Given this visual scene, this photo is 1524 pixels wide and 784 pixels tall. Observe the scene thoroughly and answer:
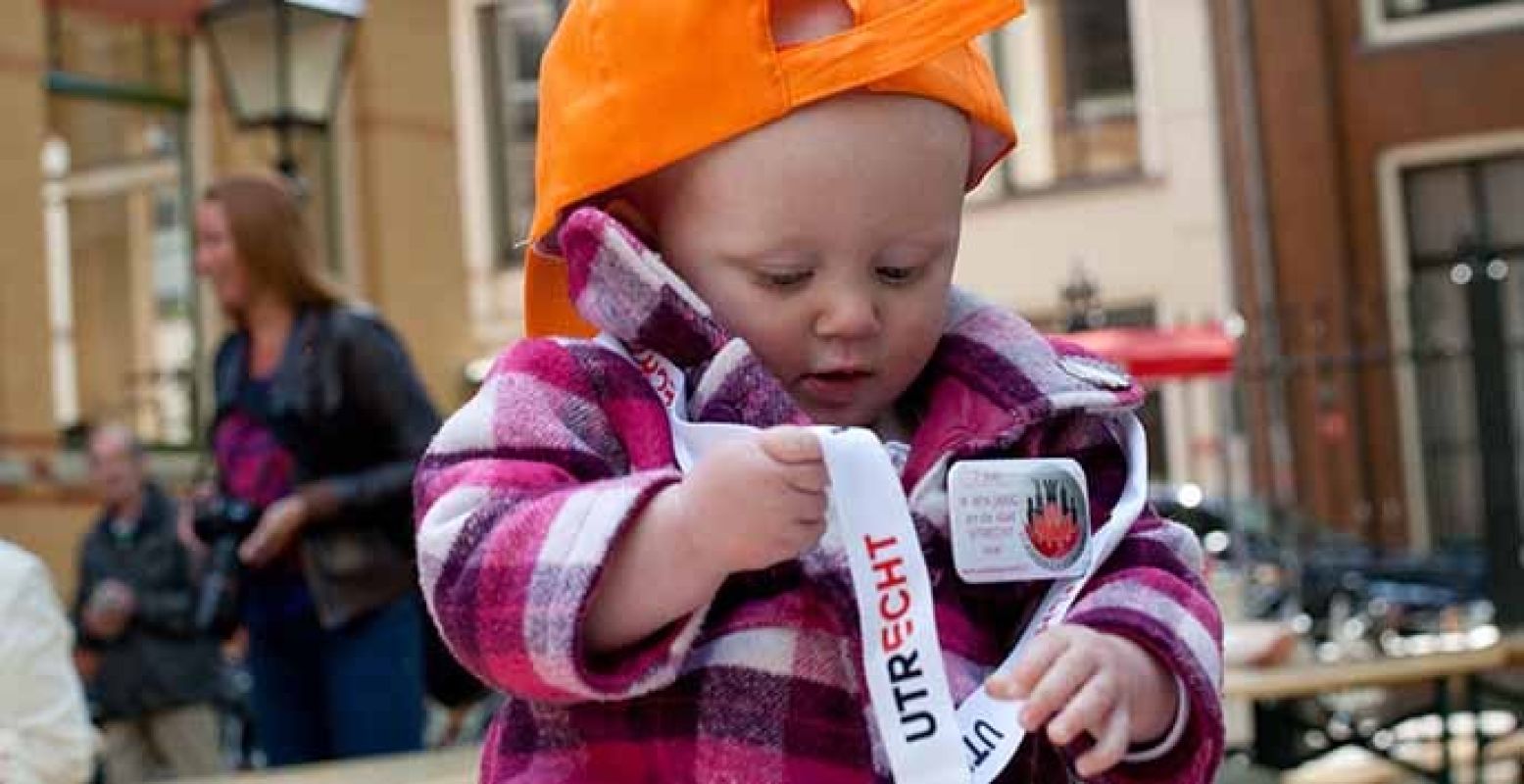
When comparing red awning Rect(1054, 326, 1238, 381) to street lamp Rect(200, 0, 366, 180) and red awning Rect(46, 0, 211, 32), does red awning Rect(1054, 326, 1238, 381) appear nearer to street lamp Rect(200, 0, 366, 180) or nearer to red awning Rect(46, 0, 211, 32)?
red awning Rect(46, 0, 211, 32)

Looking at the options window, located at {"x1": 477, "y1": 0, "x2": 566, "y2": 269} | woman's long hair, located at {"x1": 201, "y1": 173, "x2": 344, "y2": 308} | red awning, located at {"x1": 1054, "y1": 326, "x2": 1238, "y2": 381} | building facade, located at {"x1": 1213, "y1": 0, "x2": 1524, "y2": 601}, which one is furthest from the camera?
window, located at {"x1": 477, "y1": 0, "x2": 566, "y2": 269}

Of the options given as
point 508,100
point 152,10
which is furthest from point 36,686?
point 508,100

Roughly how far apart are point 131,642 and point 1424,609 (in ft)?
21.7

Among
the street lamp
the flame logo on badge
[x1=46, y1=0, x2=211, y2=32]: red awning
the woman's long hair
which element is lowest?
the flame logo on badge

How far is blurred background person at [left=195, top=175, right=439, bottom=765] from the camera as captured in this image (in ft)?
14.0

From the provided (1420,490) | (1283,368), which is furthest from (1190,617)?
(1420,490)

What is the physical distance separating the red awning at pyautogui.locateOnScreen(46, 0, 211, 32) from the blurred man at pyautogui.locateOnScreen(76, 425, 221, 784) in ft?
14.6

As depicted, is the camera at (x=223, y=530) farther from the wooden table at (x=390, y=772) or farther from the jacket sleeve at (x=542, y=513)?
the jacket sleeve at (x=542, y=513)

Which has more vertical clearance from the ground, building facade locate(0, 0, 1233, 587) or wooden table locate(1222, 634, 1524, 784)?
building facade locate(0, 0, 1233, 587)

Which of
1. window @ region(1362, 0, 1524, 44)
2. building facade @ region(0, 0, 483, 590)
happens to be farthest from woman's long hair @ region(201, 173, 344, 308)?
window @ region(1362, 0, 1524, 44)

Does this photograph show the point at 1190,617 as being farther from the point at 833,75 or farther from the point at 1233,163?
the point at 1233,163

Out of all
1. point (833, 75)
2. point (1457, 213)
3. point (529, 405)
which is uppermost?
point (1457, 213)

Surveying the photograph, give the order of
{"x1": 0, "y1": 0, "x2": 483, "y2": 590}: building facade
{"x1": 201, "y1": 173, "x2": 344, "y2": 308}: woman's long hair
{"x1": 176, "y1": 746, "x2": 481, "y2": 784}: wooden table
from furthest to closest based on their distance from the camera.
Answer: {"x1": 0, "y1": 0, "x2": 483, "y2": 590}: building facade < {"x1": 201, "y1": 173, "x2": 344, "y2": 308}: woman's long hair < {"x1": 176, "y1": 746, "x2": 481, "y2": 784}: wooden table

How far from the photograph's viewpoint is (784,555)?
52.4 inches
